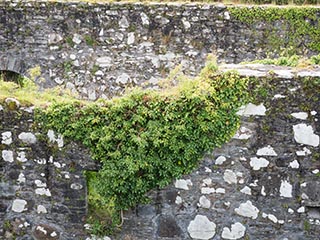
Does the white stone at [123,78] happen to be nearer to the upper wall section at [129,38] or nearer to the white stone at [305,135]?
the upper wall section at [129,38]

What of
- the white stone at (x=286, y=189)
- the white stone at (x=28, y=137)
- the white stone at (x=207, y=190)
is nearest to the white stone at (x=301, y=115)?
the white stone at (x=286, y=189)

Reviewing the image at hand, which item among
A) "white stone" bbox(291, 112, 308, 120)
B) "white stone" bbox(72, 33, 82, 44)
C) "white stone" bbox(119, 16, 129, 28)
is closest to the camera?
"white stone" bbox(291, 112, 308, 120)

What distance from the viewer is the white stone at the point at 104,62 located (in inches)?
415

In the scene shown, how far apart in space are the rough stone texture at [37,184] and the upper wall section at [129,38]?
541cm

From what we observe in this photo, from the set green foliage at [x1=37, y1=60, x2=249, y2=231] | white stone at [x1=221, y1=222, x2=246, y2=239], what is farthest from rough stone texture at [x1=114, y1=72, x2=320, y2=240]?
green foliage at [x1=37, y1=60, x2=249, y2=231]

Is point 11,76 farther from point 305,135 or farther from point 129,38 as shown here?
point 305,135

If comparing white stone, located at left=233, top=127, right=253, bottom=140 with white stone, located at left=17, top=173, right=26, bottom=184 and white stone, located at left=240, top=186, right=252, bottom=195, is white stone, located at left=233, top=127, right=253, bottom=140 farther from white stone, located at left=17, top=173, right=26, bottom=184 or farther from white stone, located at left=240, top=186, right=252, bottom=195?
white stone, located at left=17, top=173, right=26, bottom=184

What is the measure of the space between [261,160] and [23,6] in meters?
6.99

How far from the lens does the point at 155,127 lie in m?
5.00

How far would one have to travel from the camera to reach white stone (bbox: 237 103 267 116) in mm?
5004

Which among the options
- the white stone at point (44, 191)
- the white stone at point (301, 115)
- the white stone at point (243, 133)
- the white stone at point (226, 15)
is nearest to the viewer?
the white stone at point (301, 115)

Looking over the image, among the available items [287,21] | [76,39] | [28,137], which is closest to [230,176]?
[28,137]

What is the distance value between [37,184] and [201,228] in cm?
176

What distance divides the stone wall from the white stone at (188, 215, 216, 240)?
10 millimetres
